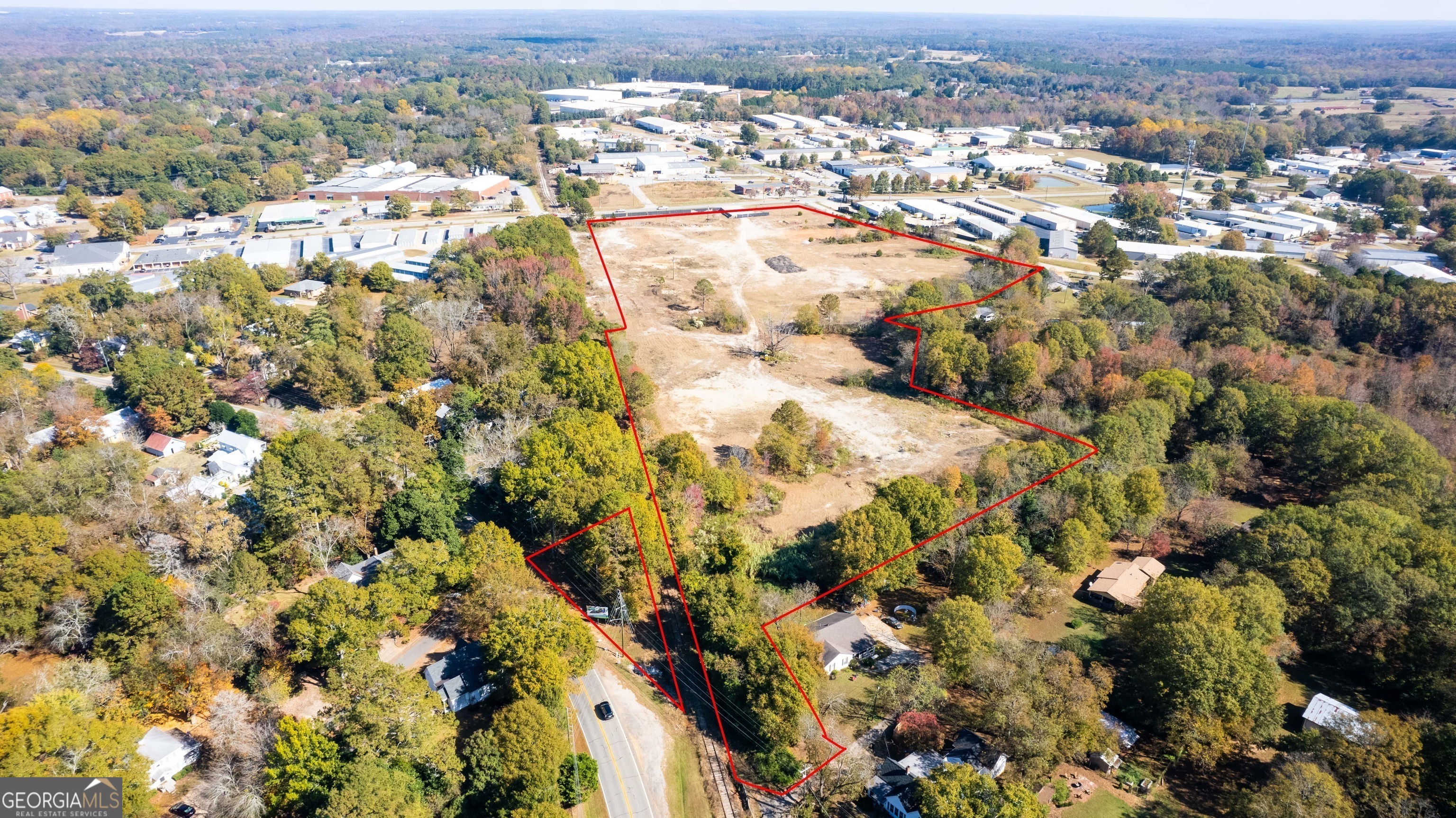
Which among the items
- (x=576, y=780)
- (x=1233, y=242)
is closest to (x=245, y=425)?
(x=576, y=780)

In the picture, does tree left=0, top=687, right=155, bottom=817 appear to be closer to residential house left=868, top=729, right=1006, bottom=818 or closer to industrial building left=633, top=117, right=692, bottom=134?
residential house left=868, top=729, right=1006, bottom=818

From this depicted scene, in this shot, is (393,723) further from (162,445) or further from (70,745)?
(162,445)

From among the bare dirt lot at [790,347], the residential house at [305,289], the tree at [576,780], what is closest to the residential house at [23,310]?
the residential house at [305,289]

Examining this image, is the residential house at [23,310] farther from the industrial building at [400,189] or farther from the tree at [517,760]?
the tree at [517,760]

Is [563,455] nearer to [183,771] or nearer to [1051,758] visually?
[183,771]

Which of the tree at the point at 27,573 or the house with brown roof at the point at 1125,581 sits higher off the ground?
the tree at the point at 27,573

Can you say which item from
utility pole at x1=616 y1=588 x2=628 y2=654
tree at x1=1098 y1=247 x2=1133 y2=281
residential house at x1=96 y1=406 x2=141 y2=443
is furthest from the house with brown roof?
residential house at x1=96 y1=406 x2=141 y2=443

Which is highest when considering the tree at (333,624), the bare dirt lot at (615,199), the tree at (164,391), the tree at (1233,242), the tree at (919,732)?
the bare dirt lot at (615,199)
